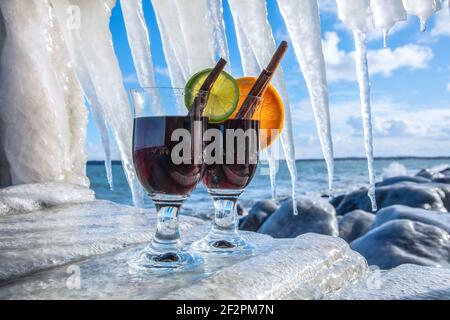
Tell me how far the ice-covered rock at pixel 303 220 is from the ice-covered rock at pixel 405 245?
2095mm

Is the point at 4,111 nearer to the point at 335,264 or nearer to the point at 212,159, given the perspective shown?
the point at 212,159

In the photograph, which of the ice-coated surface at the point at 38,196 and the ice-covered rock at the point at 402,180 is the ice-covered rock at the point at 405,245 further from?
the ice-covered rock at the point at 402,180

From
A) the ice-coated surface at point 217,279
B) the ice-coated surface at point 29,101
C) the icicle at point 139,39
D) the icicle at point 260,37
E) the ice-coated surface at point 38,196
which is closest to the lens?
the ice-coated surface at point 217,279

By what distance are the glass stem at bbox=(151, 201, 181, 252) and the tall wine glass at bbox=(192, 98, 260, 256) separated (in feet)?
0.64

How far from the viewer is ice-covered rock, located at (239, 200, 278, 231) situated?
26.5 ft

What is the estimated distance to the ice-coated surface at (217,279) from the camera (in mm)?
961

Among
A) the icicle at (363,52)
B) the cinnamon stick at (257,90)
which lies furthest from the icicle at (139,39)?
the cinnamon stick at (257,90)

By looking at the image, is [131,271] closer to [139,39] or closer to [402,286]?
[402,286]

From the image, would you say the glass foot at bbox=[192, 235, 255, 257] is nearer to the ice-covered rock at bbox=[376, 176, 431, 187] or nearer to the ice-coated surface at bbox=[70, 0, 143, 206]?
the ice-coated surface at bbox=[70, 0, 143, 206]

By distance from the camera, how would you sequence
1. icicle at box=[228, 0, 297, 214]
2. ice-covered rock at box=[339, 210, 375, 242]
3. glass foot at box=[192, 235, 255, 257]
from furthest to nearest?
1. ice-covered rock at box=[339, 210, 375, 242]
2. icicle at box=[228, 0, 297, 214]
3. glass foot at box=[192, 235, 255, 257]

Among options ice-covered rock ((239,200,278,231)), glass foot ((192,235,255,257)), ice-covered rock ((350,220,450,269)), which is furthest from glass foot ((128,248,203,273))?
ice-covered rock ((239,200,278,231))

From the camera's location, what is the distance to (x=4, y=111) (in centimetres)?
272
